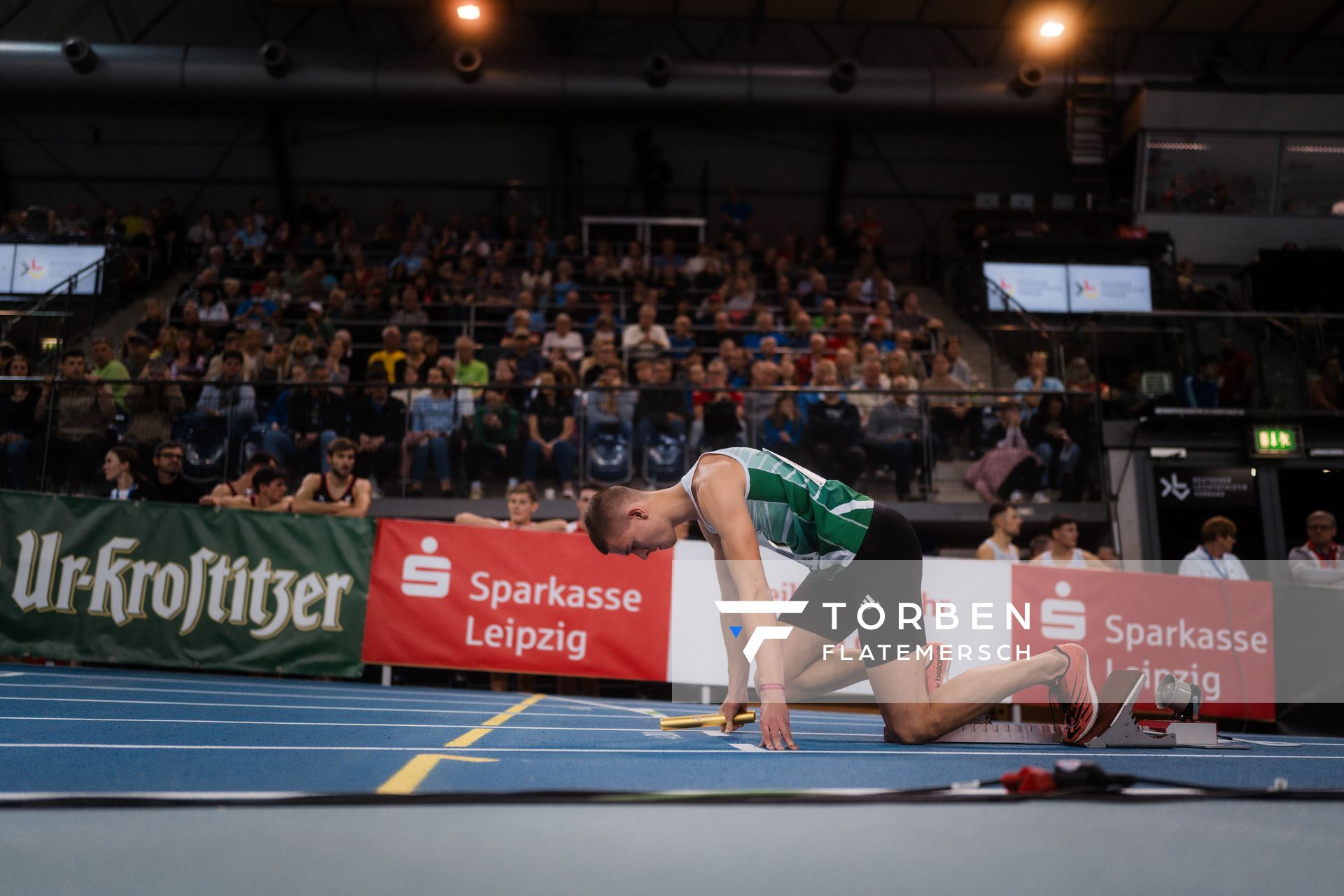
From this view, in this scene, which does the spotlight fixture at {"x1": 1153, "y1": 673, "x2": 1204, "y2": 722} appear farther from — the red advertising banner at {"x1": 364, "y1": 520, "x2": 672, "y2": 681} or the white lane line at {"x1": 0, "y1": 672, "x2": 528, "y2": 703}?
the red advertising banner at {"x1": 364, "y1": 520, "x2": 672, "y2": 681}

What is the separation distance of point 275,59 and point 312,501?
494 inches

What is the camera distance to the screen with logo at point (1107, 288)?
18.9 meters

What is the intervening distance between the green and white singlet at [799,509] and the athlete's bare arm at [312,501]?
608 centimetres

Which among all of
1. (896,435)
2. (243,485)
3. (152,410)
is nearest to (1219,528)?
(896,435)

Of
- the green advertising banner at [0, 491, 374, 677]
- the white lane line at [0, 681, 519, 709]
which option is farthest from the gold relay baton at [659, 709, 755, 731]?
the green advertising banner at [0, 491, 374, 677]

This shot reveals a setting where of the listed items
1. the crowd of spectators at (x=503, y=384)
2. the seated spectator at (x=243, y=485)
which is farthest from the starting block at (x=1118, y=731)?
the seated spectator at (x=243, y=485)

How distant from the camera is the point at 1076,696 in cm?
435

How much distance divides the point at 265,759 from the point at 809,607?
2.23 m

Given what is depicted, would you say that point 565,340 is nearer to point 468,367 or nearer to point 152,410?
point 468,367

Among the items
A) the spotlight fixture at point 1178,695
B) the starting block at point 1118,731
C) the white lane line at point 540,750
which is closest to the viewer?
the white lane line at point 540,750

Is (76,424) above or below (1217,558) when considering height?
above

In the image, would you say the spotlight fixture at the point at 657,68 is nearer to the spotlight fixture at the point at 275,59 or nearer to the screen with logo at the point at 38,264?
the spotlight fixture at the point at 275,59

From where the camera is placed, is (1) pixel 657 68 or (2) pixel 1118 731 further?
(1) pixel 657 68

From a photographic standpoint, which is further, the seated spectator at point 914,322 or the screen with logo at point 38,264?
the screen with logo at point 38,264
